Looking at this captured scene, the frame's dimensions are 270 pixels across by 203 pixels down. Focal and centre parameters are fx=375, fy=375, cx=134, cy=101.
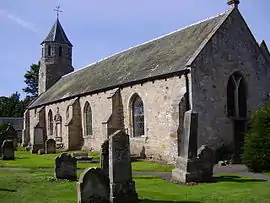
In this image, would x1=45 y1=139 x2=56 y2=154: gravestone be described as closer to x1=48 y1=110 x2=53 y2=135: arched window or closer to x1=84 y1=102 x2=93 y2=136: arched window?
x1=84 y1=102 x2=93 y2=136: arched window

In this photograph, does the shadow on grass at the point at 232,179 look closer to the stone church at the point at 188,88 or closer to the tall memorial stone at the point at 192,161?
the tall memorial stone at the point at 192,161

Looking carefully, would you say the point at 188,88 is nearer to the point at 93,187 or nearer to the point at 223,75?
the point at 223,75

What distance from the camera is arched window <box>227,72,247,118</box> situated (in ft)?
77.7

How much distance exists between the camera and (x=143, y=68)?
2655 cm

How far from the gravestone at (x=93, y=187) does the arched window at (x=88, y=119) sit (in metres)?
23.4

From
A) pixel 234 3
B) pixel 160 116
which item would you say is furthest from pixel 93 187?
pixel 234 3

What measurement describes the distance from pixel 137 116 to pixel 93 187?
17079 mm

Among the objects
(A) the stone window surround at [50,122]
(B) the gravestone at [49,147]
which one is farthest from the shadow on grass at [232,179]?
(A) the stone window surround at [50,122]

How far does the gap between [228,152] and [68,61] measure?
36.9 meters

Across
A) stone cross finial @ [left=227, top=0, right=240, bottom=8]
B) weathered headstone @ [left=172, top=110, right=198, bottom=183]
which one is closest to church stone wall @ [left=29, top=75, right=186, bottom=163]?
weathered headstone @ [left=172, top=110, right=198, bottom=183]

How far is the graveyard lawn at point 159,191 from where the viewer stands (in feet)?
35.2

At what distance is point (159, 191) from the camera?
12234mm

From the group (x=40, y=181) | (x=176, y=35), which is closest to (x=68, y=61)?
(x=176, y=35)

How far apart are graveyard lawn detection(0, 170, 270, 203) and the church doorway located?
8567mm
